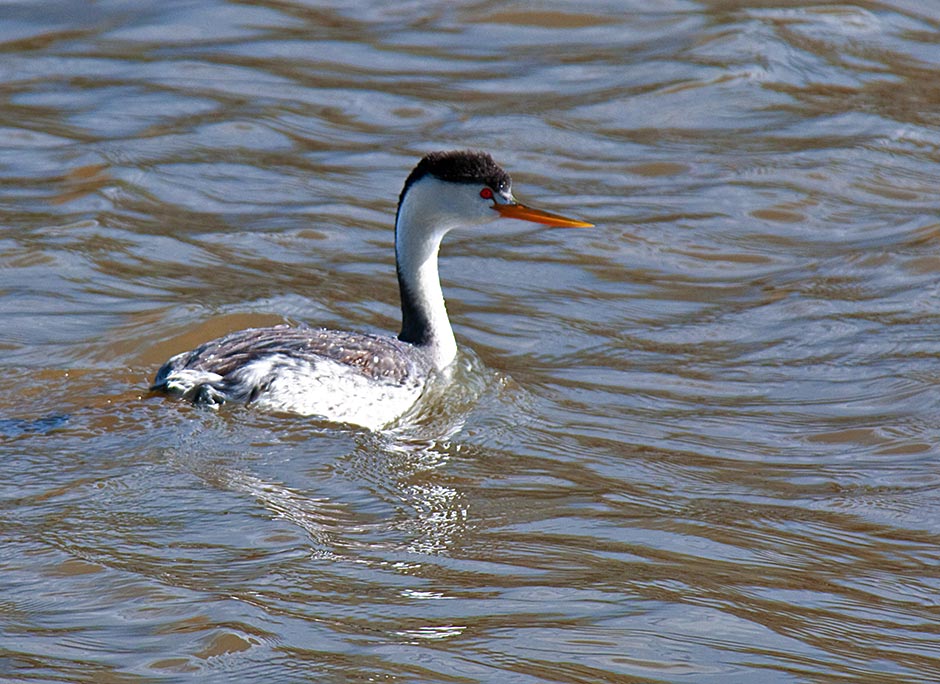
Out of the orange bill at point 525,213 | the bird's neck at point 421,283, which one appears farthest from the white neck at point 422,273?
the orange bill at point 525,213

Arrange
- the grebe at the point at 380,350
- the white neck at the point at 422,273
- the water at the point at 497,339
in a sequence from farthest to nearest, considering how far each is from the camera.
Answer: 1. the white neck at the point at 422,273
2. the grebe at the point at 380,350
3. the water at the point at 497,339

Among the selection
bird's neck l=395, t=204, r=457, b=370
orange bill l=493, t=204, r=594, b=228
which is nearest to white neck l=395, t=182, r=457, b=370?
bird's neck l=395, t=204, r=457, b=370

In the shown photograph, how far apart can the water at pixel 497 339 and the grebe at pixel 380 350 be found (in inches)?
5.6

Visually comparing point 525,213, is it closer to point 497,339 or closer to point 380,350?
point 497,339

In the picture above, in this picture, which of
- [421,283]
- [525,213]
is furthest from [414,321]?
[525,213]

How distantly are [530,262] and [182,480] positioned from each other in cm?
385

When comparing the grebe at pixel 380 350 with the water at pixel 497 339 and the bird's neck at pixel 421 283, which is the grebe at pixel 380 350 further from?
the water at pixel 497 339

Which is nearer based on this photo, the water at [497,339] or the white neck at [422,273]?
the water at [497,339]

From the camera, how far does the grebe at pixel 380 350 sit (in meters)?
7.30

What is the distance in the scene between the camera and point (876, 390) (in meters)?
7.96

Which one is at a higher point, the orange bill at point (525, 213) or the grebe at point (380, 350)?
the orange bill at point (525, 213)

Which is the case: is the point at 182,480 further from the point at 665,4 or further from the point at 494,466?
the point at 665,4

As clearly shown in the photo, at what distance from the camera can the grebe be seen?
730 centimetres

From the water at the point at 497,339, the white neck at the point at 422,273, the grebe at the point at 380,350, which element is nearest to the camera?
the water at the point at 497,339
